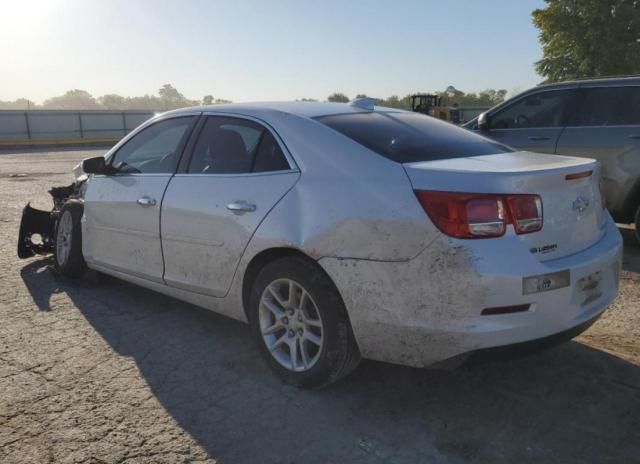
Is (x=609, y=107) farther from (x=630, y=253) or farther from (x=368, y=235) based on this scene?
(x=368, y=235)

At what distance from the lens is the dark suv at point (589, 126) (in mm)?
6145

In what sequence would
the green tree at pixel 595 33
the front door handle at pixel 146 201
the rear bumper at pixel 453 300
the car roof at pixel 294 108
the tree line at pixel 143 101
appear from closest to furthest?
the rear bumper at pixel 453 300 < the car roof at pixel 294 108 < the front door handle at pixel 146 201 < the green tree at pixel 595 33 < the tree line at pixel 143 101

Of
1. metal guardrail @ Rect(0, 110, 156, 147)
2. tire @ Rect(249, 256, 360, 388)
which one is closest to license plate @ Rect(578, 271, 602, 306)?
tire @ Rect(249, 256, 360, 388)

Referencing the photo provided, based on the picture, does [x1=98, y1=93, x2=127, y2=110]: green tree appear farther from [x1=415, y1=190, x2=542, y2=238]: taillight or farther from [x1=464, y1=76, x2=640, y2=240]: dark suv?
[x1=415, y1=190, x2=542, y2=238]: taillight

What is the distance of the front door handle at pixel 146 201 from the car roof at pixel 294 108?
743 millimetres

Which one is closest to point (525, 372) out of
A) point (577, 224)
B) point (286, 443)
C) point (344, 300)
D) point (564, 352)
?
point (564, 352)

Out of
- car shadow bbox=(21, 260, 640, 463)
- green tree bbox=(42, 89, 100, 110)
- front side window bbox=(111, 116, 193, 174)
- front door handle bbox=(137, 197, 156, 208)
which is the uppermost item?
green tree bbox=(42, 89, 100, 110)

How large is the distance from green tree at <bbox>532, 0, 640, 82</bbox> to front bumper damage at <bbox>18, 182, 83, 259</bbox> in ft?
75.5

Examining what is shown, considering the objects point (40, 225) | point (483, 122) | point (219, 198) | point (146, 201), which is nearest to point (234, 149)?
point (219, 198)

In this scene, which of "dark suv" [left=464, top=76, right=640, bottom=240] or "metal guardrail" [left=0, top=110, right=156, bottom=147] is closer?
"dark suv" [left=464, top=76, right=640, bottom=240]

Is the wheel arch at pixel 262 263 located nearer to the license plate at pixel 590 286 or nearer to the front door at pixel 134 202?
the front door at pixel 134 202

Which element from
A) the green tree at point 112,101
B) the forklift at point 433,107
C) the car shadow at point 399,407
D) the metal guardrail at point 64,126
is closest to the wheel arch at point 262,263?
the car shadow at point 399,407

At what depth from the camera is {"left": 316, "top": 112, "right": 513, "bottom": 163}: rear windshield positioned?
3.22 m

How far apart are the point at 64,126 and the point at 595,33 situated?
27.3m
